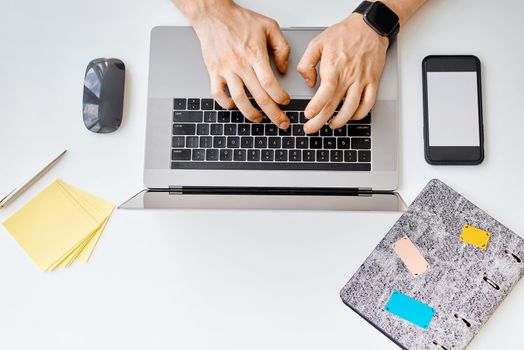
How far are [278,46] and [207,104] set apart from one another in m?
0.15

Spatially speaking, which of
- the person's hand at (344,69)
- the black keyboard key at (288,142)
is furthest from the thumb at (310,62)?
the black keyboard key at (288,142)

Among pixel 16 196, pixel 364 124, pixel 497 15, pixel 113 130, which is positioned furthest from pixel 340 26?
pixel 16 196

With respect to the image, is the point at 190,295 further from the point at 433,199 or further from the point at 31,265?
the point at 433,199

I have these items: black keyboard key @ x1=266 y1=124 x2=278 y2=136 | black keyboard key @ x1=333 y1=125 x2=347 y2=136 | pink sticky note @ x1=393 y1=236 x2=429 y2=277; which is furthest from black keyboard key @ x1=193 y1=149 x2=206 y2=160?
pink sticky note @ x1=393 y1=236 x2=429 y2=277

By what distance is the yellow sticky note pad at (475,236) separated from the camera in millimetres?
664

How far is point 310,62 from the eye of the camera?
675 mm

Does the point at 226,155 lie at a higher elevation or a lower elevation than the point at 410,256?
higher

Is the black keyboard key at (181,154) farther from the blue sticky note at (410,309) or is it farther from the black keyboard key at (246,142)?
the blue sticky note at (410,309)

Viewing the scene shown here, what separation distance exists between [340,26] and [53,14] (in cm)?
50

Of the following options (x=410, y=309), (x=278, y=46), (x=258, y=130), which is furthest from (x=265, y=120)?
(x=410, y=309)

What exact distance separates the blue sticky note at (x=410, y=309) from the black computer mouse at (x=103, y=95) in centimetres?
53

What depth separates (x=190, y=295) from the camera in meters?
0.68

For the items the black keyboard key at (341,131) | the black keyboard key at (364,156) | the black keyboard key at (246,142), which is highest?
the black keyboard key at (341,131)

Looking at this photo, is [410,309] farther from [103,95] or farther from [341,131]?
[103,95]
